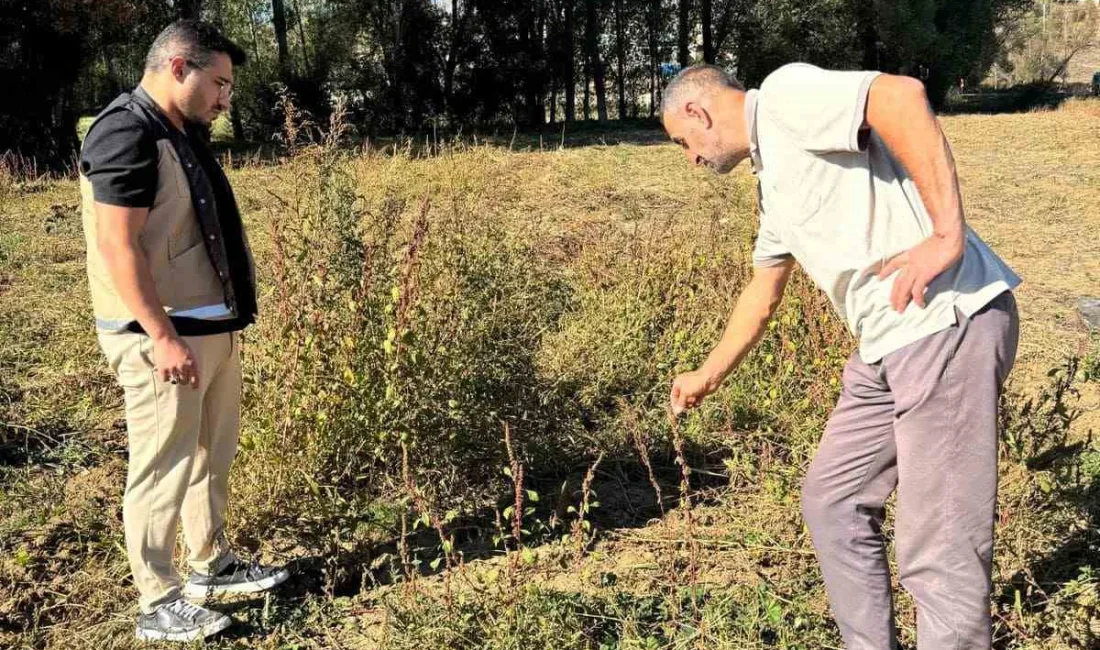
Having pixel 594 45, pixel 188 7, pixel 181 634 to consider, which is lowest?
pixel 181 634

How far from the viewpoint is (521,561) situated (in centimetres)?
333

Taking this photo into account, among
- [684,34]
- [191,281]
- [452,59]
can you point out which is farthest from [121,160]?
[684,34]

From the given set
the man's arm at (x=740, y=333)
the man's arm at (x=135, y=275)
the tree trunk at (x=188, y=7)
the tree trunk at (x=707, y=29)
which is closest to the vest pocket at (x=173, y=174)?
the man's arm at (x=135, y=275)

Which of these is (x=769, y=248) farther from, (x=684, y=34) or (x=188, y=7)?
(x=684, y=34)

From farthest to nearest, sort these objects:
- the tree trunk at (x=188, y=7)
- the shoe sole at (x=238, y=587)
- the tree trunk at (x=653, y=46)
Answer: the tree trunk at (x=653, y=46)
the tree trunk at (x=188, y=7)
the shoe sole at (x=238, y=587)

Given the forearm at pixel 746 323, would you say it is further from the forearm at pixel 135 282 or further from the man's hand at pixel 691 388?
the forearm at pixel 135 282

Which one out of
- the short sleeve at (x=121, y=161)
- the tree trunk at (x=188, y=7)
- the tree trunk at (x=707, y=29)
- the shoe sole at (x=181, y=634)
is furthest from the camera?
the tree trunk at (x=707, y=29)

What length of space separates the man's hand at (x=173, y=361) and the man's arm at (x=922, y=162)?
6.13 feet

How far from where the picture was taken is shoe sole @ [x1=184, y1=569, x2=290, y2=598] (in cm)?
310

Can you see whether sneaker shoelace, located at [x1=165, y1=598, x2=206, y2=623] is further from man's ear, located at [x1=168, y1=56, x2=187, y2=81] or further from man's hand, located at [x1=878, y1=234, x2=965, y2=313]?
man's hand, located at [x1=878, y1=234, x2=965, y2=313]

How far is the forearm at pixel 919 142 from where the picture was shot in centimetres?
191

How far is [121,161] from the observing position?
248 cm

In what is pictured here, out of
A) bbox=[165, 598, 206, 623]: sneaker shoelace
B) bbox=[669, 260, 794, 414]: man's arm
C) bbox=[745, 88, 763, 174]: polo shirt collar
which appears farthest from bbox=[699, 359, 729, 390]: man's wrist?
bbox=[165, 598, 206, 623]: sneaker shoelace

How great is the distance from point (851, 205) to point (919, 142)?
227 mm
